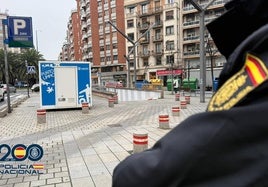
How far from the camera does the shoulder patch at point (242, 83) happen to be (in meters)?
0.82

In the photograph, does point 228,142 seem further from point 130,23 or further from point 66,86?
point 130,23

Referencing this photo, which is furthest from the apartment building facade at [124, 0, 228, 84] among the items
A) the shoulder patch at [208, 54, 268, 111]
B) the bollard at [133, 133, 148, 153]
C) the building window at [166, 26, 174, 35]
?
the shoulder patch at [208, 54, 268, 111]

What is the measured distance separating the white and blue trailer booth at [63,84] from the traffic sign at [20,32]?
4.27 feet

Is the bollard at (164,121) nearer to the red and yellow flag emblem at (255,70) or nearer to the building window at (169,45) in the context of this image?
the red and yellow flag emblem at (255,70)

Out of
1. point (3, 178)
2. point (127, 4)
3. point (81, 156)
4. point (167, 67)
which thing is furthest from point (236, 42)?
point (127, 4)

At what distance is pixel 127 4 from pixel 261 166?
58668 millimetres

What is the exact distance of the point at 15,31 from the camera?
1293 cm

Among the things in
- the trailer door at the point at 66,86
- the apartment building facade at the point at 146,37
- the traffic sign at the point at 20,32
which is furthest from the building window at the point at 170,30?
the traffic sign at the point at 20,32

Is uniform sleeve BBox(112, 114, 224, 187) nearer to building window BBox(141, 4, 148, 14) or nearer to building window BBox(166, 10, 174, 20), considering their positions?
building window BBox(166, 10, 174, 20)

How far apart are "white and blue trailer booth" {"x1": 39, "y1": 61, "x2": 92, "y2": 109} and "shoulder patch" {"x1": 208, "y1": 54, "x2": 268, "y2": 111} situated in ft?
45.5

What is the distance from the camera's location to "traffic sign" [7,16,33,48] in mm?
12812

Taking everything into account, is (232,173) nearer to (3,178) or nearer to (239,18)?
(239,18)

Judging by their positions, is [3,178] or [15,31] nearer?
[3,178]

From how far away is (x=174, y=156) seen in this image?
832 millimetres
